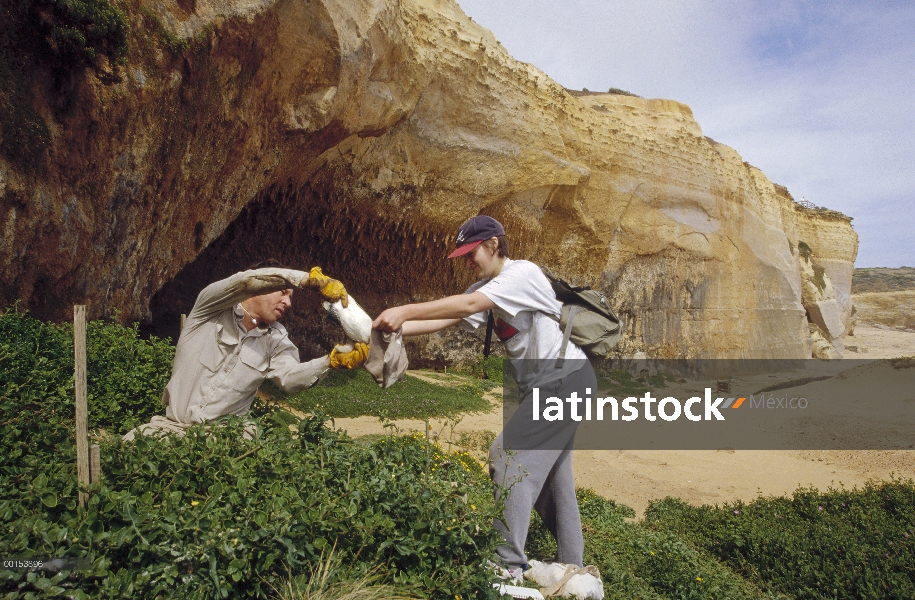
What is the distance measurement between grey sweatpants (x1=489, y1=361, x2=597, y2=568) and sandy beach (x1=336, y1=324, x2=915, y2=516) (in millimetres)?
3085

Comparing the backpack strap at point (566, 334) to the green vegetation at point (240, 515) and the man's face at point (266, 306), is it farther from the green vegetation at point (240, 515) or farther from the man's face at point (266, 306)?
the man's face at point (266, 306)

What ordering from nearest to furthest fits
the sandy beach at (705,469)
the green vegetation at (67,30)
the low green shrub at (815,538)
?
the low green shrub at (815,538) < the green vegetation at (67,30) < the sandy beach at (705,469)

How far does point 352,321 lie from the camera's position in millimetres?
2539

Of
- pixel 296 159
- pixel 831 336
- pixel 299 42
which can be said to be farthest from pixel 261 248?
pixel 831 336

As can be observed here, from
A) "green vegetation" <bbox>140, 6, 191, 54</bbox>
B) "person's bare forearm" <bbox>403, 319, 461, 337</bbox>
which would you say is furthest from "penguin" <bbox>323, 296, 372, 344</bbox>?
"green vegetation" <bbox>140, 6, 191, 54</bbox>

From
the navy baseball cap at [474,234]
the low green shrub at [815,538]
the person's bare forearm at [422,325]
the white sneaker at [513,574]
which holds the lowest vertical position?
the low green shrub at [815,538]

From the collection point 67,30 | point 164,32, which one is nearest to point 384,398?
point 164,32

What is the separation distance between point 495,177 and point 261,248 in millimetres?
4865

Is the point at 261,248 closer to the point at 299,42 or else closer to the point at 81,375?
the point at 299,42

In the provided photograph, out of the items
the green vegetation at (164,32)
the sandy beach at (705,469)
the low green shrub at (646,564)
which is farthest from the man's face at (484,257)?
the green vegetation at (164,32)

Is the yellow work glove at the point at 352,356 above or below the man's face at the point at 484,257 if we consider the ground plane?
below

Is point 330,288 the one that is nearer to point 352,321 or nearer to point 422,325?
point 352,321

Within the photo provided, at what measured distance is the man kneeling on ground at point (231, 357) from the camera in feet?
9.41

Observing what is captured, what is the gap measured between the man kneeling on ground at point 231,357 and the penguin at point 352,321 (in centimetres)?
31
